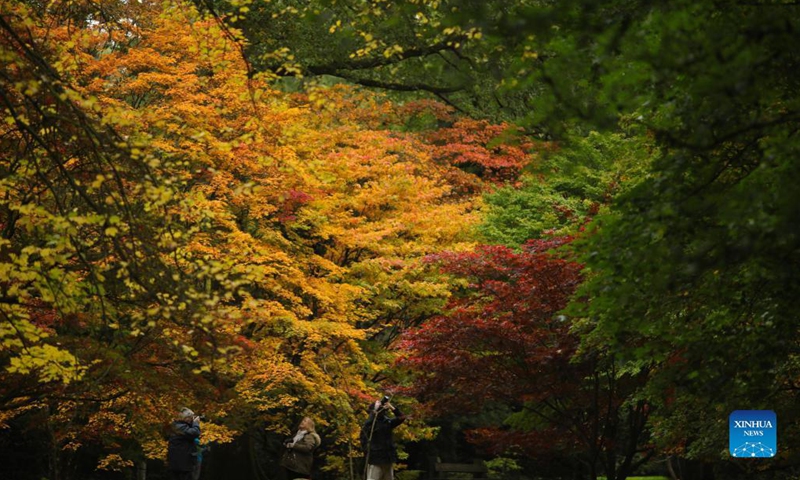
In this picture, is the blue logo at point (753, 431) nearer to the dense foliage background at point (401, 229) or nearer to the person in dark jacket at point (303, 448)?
the dense foliage background at point (401, 229)

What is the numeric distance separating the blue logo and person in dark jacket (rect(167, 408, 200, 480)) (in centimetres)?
629

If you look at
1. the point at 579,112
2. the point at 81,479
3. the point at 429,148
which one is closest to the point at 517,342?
the point at 579,112

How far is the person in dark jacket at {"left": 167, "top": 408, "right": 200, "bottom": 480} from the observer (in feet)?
37.7

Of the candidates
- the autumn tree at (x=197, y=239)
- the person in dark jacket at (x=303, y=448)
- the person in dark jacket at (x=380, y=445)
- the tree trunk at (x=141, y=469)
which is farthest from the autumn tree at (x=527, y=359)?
the tree trunk at (x=141, y=469)

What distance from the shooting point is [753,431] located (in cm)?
881

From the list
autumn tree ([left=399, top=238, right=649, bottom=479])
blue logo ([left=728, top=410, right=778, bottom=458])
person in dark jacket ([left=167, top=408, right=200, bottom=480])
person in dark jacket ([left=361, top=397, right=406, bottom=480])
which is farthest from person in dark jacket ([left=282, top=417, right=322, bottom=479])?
blue logo ([left=728, top=410, right=778, bottom=458])

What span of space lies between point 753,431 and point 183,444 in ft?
22.0

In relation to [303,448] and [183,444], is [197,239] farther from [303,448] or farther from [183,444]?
[303,448]

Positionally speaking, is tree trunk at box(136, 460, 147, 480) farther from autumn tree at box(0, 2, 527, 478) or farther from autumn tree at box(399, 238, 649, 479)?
autumn tree at box(399, 238, 649, 479)

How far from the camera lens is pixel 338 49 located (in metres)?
14.0

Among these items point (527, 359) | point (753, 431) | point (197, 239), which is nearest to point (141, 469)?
point (197, 239)

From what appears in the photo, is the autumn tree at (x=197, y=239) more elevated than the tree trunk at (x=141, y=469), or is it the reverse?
the autumn tree at (x=197, y=239)

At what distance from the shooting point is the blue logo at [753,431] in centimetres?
877

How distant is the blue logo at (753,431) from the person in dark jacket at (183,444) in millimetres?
6287
